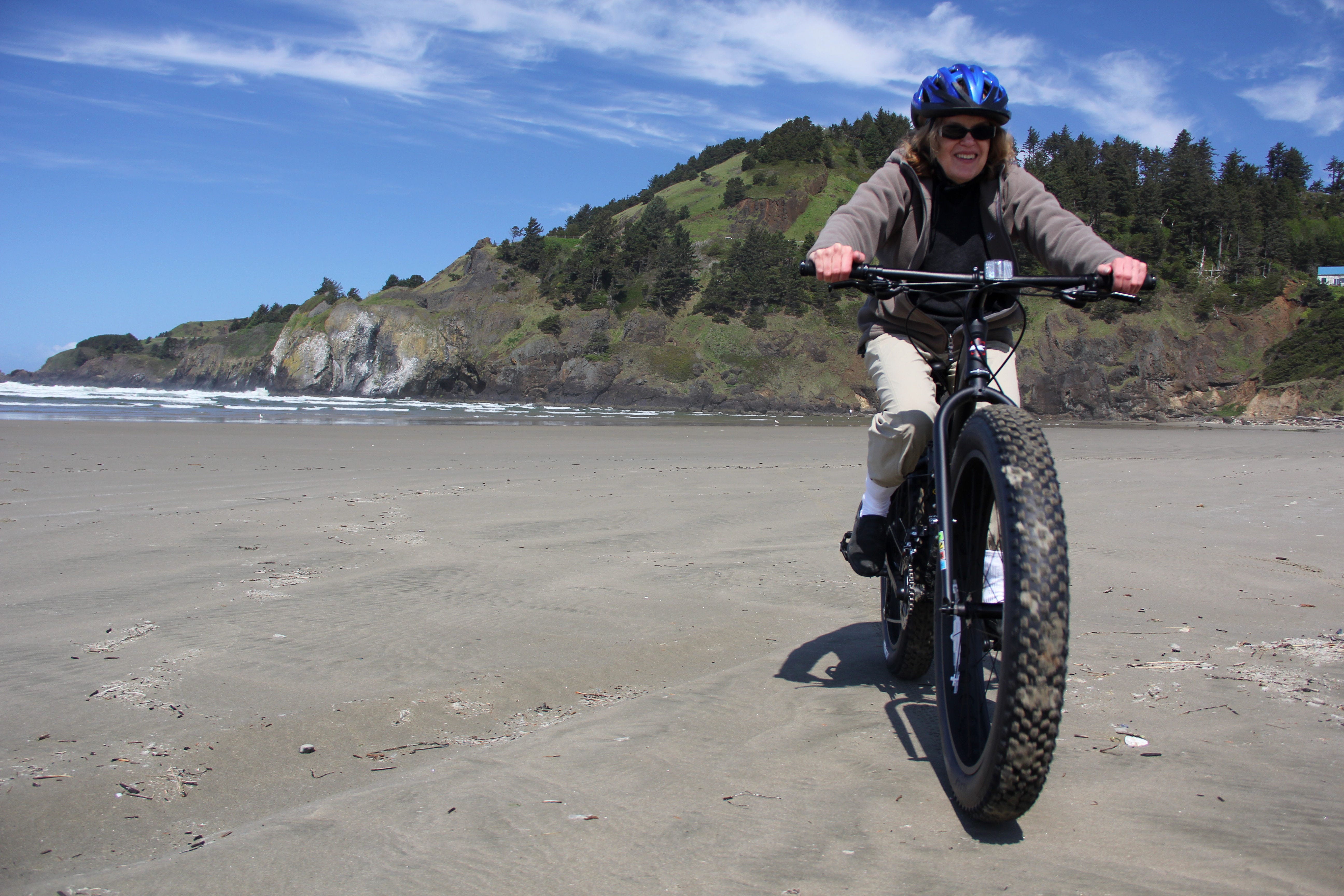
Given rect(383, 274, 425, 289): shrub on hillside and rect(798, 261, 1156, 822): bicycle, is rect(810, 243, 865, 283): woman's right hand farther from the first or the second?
rect(383, 274, 425, 289): shrub on hillside

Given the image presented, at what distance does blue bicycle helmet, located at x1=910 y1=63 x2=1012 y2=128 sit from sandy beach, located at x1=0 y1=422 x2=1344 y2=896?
203 centimetres

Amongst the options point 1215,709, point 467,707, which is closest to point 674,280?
point 467,707

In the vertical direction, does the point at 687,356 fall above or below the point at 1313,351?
above

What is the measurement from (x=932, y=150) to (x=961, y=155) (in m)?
0.10

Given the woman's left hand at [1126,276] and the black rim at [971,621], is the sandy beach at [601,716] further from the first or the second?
the woman's left hand at [1126,276]

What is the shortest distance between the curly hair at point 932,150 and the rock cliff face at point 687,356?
37988mm

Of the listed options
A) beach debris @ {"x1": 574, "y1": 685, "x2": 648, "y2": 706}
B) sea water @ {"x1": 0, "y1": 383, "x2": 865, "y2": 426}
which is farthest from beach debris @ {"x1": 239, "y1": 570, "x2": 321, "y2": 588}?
sea water @ {"x1": 0, "y1": 383, "x2": 865, "y2": 426}

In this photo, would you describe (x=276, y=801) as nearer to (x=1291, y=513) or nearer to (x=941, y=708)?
(x=941, y=708)

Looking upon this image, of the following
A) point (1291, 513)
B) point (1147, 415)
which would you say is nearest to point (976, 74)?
point (1291, 513)

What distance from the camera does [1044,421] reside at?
1638 inches

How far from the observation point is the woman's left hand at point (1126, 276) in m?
2.36

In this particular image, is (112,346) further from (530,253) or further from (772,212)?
(772,212)

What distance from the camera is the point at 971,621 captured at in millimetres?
2162

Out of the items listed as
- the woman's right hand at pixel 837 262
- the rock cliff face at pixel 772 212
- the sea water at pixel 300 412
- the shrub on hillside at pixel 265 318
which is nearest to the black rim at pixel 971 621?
the woman's right hand at pixel 837 262
